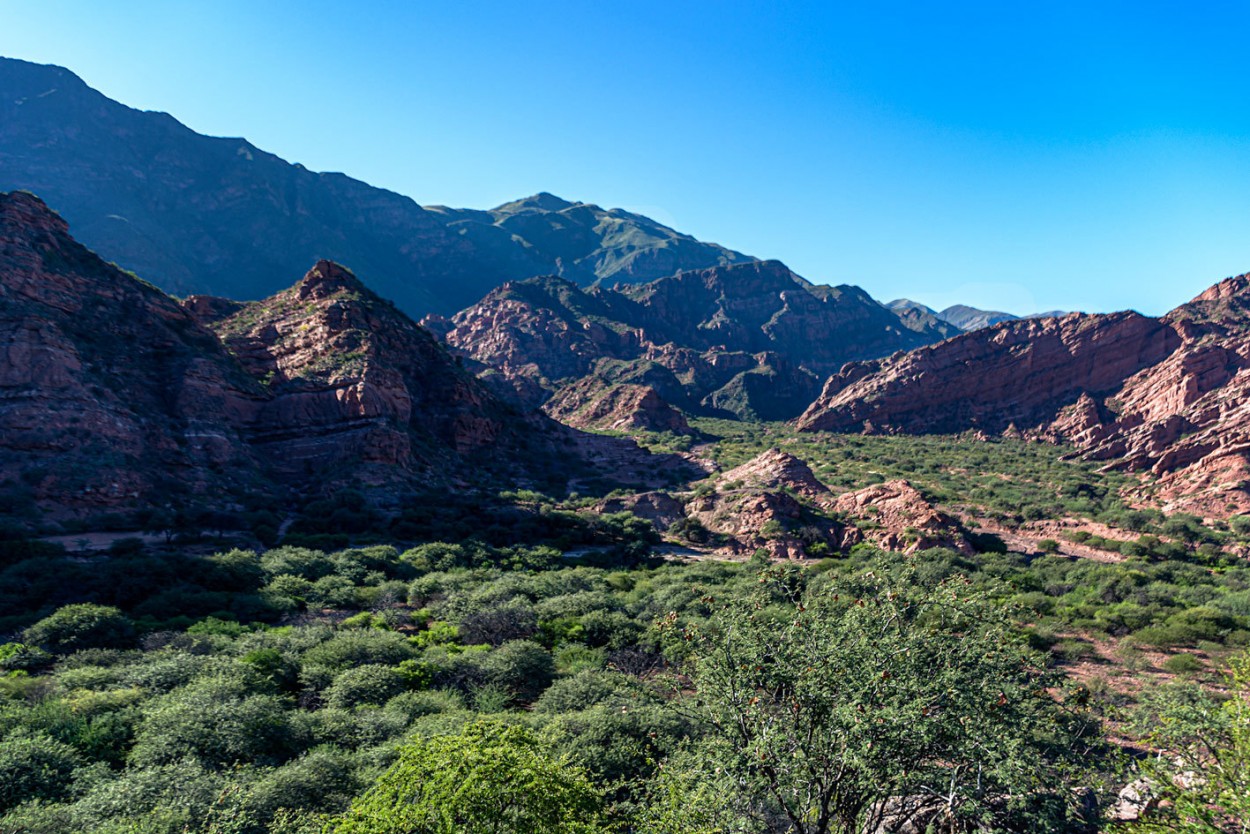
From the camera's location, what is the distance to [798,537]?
38469 mm

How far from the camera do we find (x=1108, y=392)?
80.8m

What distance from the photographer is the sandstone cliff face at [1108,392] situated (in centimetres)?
5303

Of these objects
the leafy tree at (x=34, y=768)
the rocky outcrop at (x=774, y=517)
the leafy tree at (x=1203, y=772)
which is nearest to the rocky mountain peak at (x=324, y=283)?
the rocky outcrop at (x=774, y=517)

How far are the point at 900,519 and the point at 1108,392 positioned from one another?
68371 mm

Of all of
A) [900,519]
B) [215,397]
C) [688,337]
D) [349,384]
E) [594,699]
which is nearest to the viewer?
[594,699]

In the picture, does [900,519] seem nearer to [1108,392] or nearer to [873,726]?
[873,726]

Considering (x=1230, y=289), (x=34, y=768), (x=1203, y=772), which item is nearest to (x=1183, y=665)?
(x=1203, y=772)

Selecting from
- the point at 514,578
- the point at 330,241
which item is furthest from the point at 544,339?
the point at 514,578

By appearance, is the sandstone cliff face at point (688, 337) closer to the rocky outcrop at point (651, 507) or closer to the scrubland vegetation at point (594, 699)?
the rocky outcrop at point (651, 507)

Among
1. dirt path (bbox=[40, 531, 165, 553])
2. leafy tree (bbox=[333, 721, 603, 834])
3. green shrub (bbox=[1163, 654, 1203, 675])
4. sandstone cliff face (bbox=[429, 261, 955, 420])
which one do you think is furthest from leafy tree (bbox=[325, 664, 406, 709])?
sandstone cliff face (bbox=[429, 261, 955, 420])

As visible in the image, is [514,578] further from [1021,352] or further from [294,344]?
[1021,352]

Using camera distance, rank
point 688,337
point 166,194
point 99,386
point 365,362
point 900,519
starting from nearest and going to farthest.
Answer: point 99,386 < point 900,519 < point 365,362 < point 166,194 < point 688,337

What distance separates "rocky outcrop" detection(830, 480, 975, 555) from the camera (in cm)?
3484

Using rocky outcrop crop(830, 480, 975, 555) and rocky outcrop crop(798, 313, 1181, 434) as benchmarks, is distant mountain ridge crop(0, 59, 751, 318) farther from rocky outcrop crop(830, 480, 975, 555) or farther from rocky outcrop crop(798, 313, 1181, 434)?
rocky outcrop crop(830, 480, 975, 555)
